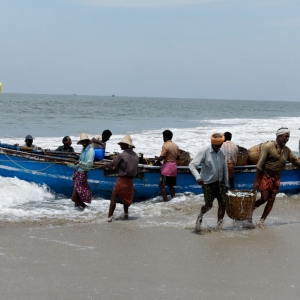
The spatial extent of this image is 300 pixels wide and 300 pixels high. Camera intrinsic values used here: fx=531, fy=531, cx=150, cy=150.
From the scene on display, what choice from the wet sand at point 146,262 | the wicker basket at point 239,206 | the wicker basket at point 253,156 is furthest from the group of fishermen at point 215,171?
the wicker basket at point 253,156

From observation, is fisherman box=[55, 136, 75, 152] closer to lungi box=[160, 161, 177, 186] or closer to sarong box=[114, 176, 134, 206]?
lungi box=[160, 161, 177, 186]

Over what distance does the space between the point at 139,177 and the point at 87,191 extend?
154 cm

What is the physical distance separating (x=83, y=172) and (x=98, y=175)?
1532 mm

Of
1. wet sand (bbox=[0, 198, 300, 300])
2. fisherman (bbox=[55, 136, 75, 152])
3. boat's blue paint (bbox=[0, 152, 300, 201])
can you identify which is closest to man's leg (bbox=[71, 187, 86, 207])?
boat's blue paint (bbox=[0, 152, 300, 201])

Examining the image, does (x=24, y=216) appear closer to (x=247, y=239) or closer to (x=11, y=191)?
(x=11, y=191)

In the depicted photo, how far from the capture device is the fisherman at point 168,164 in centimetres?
998

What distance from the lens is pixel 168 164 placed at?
33.1 ft

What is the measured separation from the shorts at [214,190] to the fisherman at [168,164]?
2.79 m

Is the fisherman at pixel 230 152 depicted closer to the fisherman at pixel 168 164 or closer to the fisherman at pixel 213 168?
the fisherman at pixel 168 164

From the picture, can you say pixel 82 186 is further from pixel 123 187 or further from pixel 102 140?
pixel 102 140

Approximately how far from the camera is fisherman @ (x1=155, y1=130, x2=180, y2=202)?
9977 mm

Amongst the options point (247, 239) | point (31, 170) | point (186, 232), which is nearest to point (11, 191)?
point (31, 170)

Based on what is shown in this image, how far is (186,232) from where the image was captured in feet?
24.3

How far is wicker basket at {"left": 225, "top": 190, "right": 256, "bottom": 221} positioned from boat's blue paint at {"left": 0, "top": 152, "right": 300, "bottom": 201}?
9.85 ft
